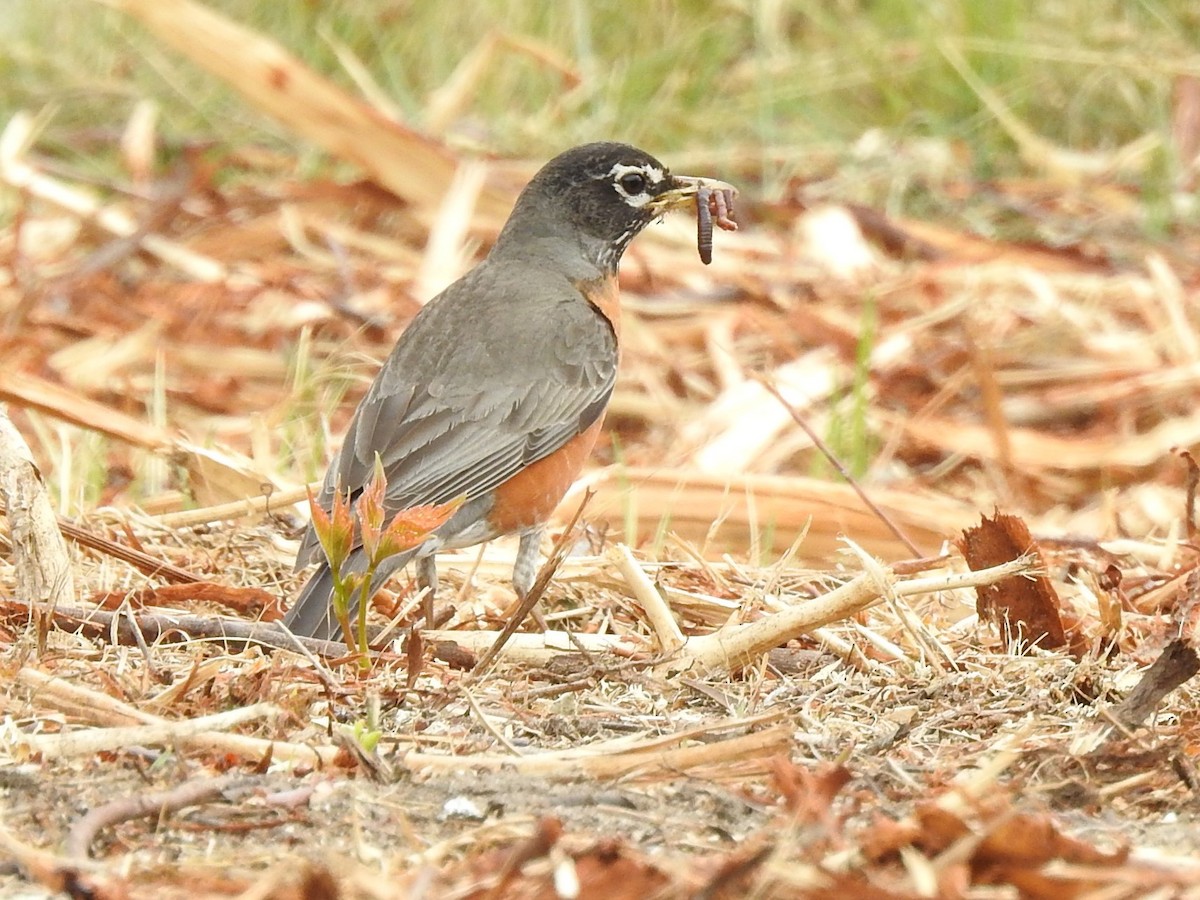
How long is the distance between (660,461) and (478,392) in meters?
1.56

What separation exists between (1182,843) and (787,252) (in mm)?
5863

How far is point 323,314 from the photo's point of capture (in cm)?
747

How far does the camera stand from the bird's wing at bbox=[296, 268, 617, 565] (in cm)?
463

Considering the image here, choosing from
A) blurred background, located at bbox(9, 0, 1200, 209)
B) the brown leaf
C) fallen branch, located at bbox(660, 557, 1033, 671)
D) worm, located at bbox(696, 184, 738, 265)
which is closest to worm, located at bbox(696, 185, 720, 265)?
worm, located at bbox(696, 184, 738, 265)

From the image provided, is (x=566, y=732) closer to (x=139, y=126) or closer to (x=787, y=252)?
(x=787, y=252)

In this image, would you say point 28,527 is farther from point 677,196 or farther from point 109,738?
point 677,196

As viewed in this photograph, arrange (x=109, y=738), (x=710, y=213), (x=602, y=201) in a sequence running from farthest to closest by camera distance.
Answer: (x=602, y=201)
(x=710, y=213)
(x=109, y=738)

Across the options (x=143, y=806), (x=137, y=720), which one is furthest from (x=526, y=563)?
(x=143, y=806)

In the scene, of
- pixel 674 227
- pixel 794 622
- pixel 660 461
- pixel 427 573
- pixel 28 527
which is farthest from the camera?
pixel 674 227

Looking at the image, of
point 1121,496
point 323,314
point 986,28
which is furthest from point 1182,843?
point 986,28

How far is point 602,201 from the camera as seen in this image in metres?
5.60

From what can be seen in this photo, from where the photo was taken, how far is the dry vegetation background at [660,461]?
2.66m

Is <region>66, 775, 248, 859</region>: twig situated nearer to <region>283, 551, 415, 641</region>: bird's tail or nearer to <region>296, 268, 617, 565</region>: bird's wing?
<region>283, 551, 415, 641</region>: bird's tail

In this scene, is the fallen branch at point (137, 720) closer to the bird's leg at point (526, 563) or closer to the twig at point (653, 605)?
the twig at point (653, 605)
